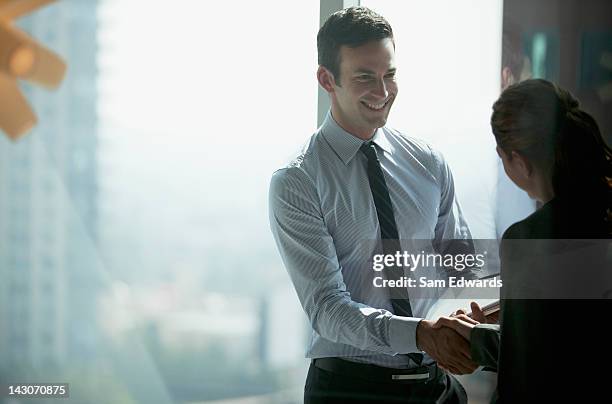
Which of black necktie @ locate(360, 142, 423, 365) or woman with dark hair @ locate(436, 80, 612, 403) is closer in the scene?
woman with dark hair @ locate(436, 80, 612, 403)

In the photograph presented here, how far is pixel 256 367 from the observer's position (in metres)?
2.27

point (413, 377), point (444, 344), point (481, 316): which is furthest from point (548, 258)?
point (413, 377)

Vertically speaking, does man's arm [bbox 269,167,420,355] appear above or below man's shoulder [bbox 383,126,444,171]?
below

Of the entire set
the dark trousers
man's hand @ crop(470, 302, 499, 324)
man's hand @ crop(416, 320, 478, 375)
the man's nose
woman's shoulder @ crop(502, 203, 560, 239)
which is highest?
the man's nose

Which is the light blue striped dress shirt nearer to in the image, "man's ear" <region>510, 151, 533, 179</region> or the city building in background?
"man's ear" <region>510, 151, 533, 179</region>

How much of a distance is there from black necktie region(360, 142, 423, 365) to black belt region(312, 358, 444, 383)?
37mm

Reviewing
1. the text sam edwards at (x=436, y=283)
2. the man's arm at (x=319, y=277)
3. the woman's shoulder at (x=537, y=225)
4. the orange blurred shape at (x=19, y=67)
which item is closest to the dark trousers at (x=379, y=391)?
the man's arm at (x=319, y=277)

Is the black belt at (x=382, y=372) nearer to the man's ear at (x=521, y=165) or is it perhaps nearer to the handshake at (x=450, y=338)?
the handshake at (x=450, y=338)

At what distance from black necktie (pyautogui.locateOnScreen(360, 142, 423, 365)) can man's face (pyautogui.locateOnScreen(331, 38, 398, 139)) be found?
7cm

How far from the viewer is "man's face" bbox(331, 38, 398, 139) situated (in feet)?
7.18

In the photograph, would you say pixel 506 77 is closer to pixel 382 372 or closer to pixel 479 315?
pixel 479 315

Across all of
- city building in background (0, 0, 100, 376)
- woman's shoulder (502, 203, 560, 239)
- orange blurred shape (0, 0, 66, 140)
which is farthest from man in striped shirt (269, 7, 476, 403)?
orange blurred shape (0, 0, 66, 140)

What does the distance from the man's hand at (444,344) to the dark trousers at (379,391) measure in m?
0.07

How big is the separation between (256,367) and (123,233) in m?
0.50
